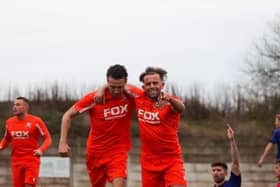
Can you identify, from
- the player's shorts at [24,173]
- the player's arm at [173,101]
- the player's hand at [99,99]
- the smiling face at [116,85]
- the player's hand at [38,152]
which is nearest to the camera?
the player's arm at [173,101]

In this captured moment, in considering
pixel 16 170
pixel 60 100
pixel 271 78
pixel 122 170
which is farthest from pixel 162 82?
pixel 271 78

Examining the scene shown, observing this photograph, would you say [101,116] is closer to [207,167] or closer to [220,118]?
[207,167]

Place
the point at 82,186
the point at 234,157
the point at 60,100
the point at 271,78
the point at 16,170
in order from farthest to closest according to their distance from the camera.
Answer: the point at 271,78
the point at 60,100
the point at 82,186
the point at 16,170
the point at 234,157

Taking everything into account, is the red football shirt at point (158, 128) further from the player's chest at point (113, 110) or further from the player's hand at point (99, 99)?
the player's hand at point (99, 99)

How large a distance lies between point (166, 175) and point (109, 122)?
3.12ft

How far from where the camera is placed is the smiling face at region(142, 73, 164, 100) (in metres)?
8.30

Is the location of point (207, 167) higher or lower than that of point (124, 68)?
lower

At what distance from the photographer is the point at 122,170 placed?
28.8 ft

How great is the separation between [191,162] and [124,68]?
9.01 meters

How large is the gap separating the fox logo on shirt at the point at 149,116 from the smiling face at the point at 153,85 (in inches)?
7.6

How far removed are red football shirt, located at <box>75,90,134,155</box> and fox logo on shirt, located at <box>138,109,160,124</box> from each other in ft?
0.79

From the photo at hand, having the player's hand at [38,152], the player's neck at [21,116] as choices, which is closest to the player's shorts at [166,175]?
the player's hand at [38,152]

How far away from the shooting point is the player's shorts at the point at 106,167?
8758 mm

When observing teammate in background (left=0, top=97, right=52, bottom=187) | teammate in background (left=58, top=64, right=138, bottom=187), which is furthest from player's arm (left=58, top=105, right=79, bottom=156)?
teammate in background (left=0, top=97, right=52, bottom=187)
